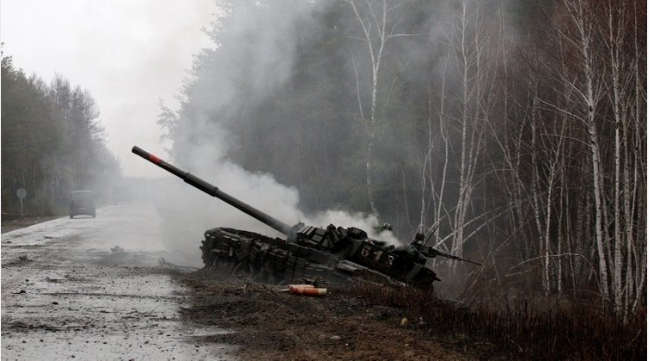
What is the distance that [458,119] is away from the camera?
832 inches

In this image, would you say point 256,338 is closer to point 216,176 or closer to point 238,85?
point 216,176

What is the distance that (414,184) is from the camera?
945 inches

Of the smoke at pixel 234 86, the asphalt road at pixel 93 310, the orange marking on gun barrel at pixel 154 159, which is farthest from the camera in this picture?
the smoke at pixel 234 86

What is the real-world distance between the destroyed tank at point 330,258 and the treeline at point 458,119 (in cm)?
231

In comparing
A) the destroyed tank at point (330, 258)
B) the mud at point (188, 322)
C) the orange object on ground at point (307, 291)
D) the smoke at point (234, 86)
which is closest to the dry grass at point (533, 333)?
the mud at point (188, 322)

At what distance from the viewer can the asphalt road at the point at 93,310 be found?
22.6ft

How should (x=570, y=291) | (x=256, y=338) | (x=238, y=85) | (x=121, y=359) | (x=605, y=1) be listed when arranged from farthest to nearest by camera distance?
(x=238, y=85)
(x=570, y=291)
(x=605, y=1)
(x=256, y=338)
(x=121, y=359)

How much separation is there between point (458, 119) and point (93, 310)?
14311mm

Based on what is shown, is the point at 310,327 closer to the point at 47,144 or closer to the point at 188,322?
the point at 188,322

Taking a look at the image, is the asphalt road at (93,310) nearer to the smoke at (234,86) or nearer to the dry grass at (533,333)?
the dry grass at (533,333)

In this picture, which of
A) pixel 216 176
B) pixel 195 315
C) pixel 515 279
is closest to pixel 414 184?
pixel 515 279

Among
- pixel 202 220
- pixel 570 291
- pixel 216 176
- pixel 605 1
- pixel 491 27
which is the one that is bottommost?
pixel 570 291

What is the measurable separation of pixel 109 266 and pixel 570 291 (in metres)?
11.2

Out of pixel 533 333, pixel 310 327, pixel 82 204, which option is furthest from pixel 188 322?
pixel 82 204
